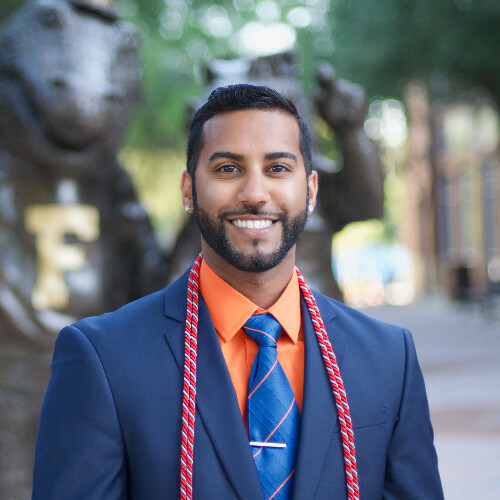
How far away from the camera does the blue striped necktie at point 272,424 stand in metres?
1.47

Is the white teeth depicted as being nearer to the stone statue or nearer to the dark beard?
the dark beard

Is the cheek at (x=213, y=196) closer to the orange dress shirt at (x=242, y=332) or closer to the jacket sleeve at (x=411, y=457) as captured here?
the orange dress shirt at (x=242, y=332)

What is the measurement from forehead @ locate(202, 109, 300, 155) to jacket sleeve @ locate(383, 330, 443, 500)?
0.62 metres

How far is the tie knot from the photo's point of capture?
1563 mm

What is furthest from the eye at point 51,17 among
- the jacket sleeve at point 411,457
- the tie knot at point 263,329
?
A: the jacket sleeve at point 411,457

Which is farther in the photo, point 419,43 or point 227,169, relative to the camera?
point 419,43

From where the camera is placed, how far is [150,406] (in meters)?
1.48

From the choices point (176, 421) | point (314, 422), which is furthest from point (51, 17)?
point (314, 422)

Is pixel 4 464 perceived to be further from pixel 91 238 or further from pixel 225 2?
pixel 225 2

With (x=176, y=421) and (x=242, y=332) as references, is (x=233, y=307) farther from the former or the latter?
(x=176, y=421)

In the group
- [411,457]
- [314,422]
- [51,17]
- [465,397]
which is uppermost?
[51,17]

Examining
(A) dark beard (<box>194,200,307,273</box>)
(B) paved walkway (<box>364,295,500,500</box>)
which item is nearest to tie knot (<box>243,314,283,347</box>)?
(A) dark beard (<box>194,200,307,273</box>)

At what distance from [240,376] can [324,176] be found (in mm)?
1691

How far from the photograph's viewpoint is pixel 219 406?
1482 millimetres
